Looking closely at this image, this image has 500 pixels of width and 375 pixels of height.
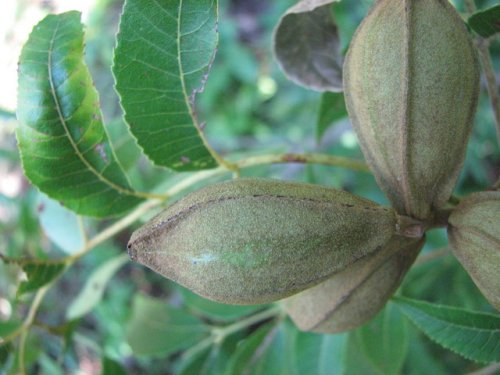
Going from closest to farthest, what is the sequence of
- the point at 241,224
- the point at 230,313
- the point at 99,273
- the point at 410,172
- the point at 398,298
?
the point at 241,224 → the point at 410,172 → the point at 398,298 → the point at 230,313 → the point at 99,273

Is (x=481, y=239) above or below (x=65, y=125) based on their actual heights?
below

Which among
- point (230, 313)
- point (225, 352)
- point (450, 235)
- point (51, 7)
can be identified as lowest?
point (225, 352)

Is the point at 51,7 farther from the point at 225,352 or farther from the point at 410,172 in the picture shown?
the point at 410,172

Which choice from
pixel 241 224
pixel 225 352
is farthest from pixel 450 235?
pixel 225 352

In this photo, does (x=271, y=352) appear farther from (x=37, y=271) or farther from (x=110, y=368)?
(x=37, y=271)

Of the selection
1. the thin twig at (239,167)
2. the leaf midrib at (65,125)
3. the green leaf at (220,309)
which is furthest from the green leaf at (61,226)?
the green leaf at (220,309)

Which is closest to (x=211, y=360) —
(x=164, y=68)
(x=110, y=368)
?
(x=110, y=368)
